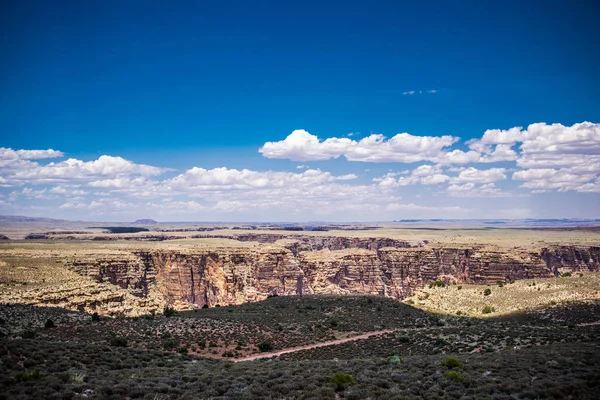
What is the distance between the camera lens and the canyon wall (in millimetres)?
70125

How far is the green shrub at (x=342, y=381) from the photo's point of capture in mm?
14211

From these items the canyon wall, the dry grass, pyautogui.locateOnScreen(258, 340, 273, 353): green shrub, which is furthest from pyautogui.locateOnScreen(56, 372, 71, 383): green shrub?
the canyon wall

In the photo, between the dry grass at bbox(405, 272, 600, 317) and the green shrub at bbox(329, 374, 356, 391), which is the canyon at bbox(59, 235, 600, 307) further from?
the green shrub at bbox(329, 374, 356, 391)

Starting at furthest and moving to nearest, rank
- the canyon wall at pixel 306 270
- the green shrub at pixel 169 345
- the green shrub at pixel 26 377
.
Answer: the canyon wall at pixel 306 270
the green shrub at pixel 169 345
the green shrub at pixel 26 377

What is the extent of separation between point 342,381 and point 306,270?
2485 inches

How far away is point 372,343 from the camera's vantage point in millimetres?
29062

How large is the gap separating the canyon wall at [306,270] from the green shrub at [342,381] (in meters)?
53.9

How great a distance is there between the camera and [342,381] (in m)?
14.6

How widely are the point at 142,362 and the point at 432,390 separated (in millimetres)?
12993

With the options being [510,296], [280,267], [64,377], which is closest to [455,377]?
[64,377]

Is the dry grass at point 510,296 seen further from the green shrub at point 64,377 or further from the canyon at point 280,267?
the green shrub at point 64,377

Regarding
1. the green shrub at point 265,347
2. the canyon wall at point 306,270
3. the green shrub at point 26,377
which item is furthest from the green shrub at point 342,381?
the canyon wall at point 306,270

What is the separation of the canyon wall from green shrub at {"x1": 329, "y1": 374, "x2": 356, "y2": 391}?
53.9 meters

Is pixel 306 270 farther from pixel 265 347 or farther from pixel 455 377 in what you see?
pixel 455 377
